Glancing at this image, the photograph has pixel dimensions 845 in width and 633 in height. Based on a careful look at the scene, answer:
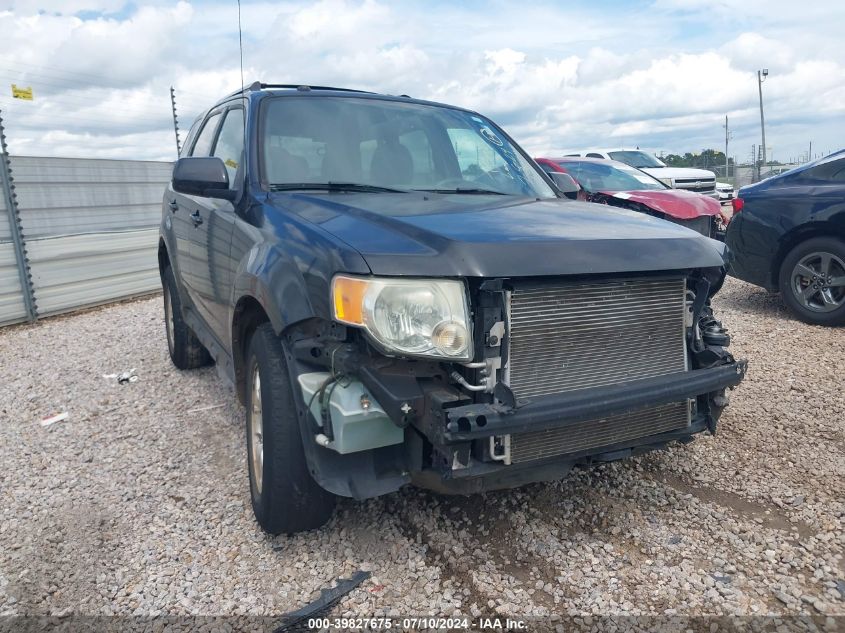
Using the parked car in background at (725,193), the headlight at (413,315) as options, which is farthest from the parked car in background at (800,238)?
the parked car in background at (725,193)

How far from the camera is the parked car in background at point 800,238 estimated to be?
19.2ft

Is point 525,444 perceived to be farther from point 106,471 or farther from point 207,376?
point 207,376

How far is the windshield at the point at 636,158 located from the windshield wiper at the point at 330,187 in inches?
550

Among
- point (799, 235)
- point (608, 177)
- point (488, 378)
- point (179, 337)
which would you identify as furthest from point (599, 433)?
point (608, 177)

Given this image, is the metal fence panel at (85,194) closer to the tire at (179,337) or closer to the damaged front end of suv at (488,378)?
the tire at (179,337)

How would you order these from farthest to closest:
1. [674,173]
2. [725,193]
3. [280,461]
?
[725,193]
[674,173]
[280,461]

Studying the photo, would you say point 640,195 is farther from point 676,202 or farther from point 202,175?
point 202,175

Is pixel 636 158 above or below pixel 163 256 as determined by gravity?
above

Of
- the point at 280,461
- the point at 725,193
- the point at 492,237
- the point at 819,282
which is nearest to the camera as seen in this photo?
the point at 492,237

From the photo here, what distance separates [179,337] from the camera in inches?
213

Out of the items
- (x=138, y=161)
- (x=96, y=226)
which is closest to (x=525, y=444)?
(x=96, y=226)

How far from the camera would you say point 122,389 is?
527cm

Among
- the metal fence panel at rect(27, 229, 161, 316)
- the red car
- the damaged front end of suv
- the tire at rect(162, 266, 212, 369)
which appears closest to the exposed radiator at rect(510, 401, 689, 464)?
the damaged front end of suv

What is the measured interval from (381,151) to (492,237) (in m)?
1.40
